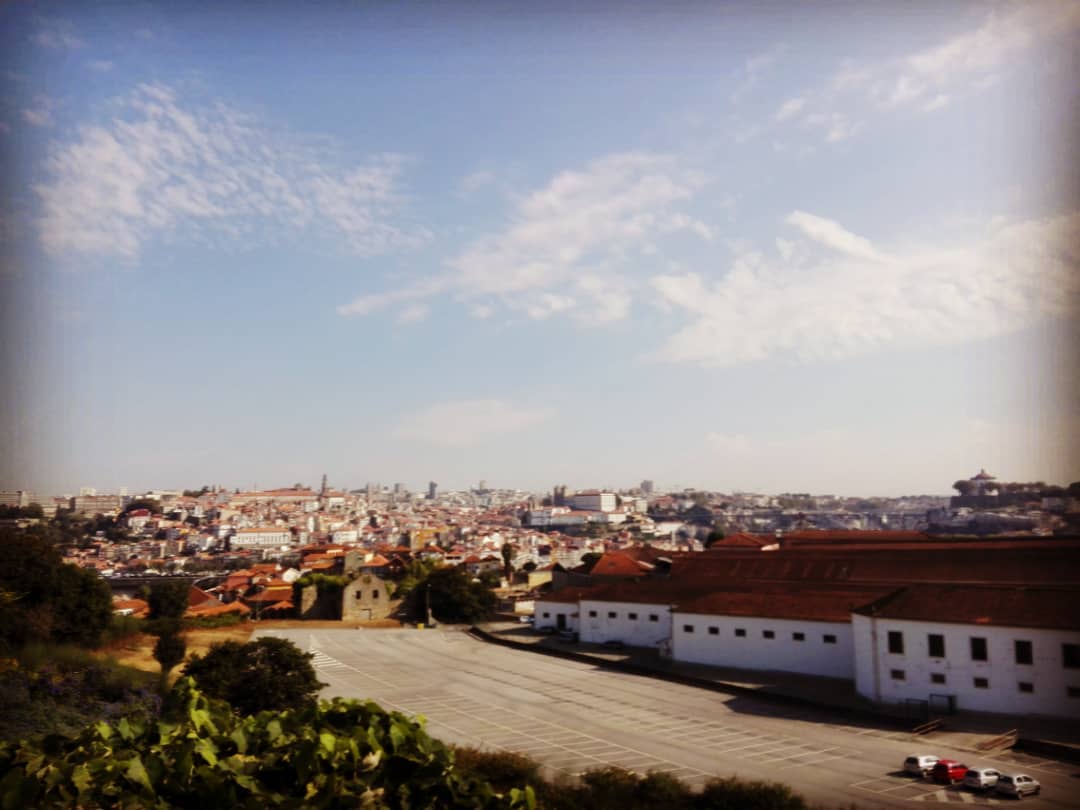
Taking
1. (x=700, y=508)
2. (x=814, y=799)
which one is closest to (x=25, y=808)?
(x=814, y=799)

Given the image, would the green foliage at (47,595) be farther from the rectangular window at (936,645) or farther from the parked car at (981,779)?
the rectangular window at (936,645)

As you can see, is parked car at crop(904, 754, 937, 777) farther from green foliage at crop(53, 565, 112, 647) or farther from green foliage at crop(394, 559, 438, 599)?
green foliage at crop(394, 559, 438, 599)

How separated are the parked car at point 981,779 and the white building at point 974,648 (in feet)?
17.4

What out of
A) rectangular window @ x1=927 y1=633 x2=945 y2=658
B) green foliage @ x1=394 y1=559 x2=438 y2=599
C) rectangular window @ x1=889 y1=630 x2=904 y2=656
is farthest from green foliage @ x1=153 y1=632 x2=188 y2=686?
green foliage @ x1=394 y1=559 x2=438 y2=599

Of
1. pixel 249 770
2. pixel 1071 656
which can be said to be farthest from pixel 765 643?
pixel 249 770

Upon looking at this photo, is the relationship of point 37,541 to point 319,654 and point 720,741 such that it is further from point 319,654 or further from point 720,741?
point 720,741

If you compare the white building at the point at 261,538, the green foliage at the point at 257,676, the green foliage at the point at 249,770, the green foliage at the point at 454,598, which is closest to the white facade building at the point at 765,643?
the green foliage at the point at 257,676

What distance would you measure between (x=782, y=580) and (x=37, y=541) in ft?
83.4

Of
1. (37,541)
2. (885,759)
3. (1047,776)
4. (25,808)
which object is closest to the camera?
(25,808)

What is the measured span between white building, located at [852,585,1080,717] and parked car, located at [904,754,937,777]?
5.11m

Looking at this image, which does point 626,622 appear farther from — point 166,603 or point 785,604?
point 166,603

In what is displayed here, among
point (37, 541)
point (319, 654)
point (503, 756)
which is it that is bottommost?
point (319, 654)

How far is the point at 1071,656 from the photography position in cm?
1691

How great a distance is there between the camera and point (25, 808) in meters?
3.33
